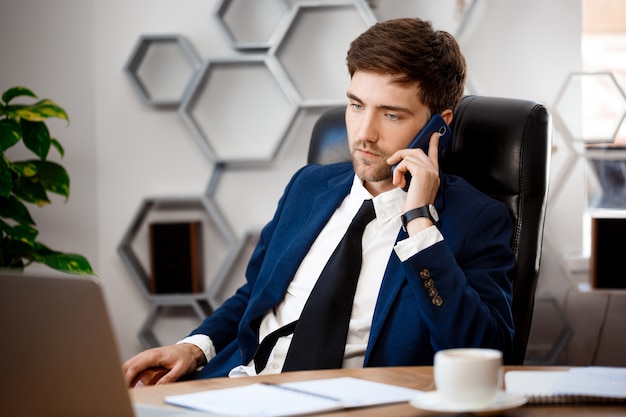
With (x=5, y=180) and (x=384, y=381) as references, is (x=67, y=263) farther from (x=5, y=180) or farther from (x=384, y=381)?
(x=384, y=381)

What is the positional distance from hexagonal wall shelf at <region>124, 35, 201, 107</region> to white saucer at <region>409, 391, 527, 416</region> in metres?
2.69

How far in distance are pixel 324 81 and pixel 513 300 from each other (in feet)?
6.28

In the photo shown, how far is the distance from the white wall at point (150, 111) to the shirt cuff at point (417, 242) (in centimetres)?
189

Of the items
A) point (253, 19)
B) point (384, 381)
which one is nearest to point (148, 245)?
point (253, 19)

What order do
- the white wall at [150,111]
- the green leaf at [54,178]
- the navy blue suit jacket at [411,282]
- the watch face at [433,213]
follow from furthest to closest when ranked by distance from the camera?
the white wall at [150,111] → the green leaf at [54,178] → the watch face at [433,213] → the navy blue suit jacket at [411,282]

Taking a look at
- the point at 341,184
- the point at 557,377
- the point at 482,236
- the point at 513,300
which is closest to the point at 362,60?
the point at 341,184

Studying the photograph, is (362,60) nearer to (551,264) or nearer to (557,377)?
(557,377)

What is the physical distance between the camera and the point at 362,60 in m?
1.72

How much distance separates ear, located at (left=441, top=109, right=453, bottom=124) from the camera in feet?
5.84

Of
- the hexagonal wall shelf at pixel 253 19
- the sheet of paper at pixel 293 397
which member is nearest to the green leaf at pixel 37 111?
the hexagonal wall shelf at pixel 253 19

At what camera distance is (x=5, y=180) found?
274 centimetres

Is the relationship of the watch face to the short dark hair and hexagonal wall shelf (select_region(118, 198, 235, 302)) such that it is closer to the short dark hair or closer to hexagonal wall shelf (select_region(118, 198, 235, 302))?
the short dark hair

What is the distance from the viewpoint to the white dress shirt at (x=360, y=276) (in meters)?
1.62

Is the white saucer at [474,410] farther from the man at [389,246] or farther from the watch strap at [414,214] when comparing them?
the watch strap at [414,214]
